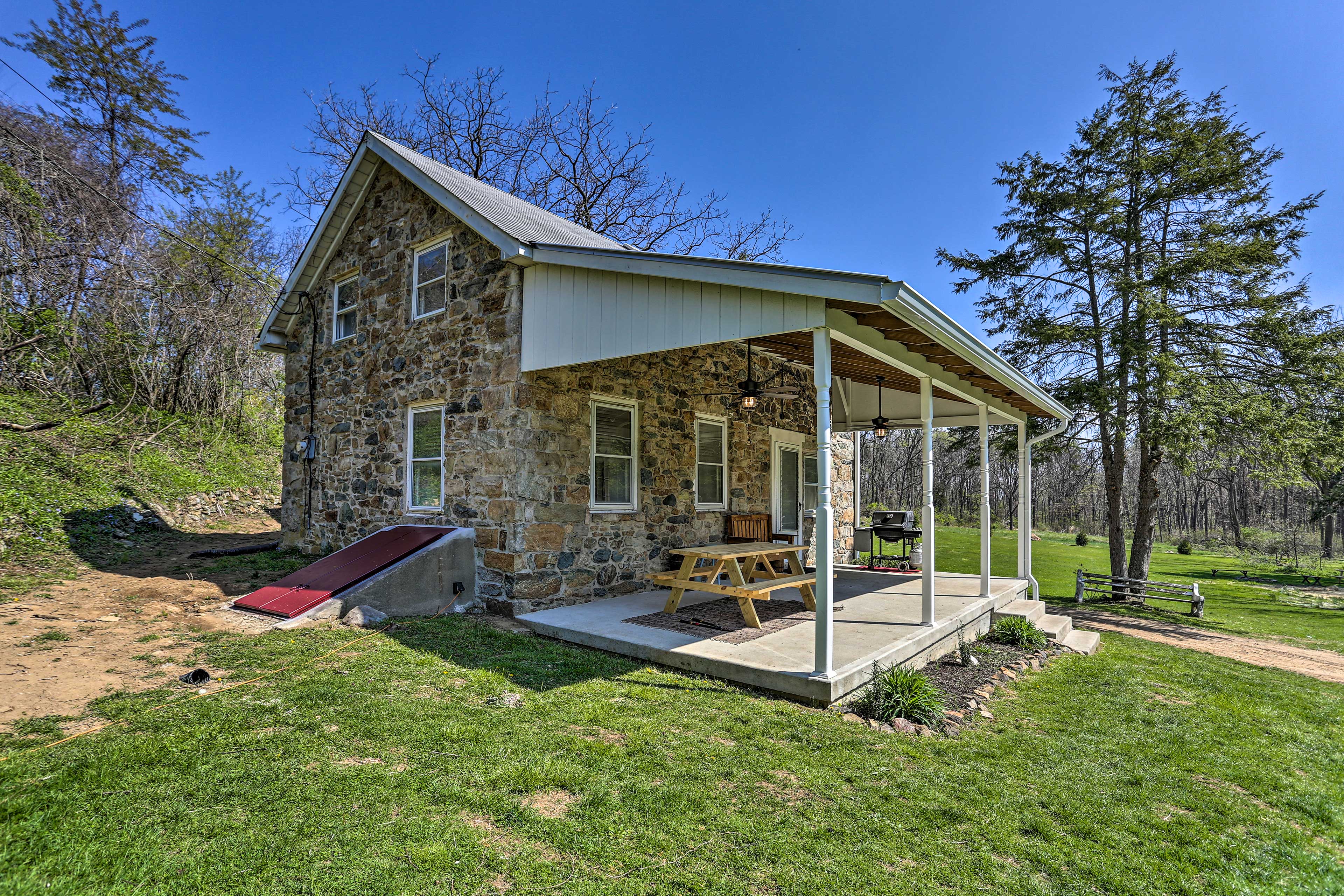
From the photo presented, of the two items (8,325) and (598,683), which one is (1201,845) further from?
(8,325)

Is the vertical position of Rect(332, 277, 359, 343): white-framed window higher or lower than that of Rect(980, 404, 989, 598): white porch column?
higher

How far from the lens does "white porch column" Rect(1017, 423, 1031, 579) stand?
8.79m

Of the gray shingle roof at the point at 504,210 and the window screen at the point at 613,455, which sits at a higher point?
the gray shingle roof at the point at 504,210

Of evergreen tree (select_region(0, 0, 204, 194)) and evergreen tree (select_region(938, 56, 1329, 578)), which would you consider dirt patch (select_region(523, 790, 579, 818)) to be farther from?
evergreen tree (select_region(0, 0, 204, 194))

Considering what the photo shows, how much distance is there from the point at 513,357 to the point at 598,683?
3.53 metres

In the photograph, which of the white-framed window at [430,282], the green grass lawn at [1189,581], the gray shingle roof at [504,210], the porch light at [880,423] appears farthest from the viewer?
the green grass lawn at [1189,581]

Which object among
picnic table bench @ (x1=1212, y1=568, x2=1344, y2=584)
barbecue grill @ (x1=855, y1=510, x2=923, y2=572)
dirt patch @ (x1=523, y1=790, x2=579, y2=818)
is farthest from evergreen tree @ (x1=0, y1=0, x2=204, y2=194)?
picnic table bench @ (x1=1212, y1=568, x2=1344, y2=584)

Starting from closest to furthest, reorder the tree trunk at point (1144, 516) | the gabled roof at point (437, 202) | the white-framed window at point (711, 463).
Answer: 1. the gabled roof at point (437, 202)
2. the white-framed window at point (711, 463)
3. the tree trunk at point (1144, 516)

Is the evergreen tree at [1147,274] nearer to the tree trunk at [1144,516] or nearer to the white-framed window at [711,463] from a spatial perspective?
the tree trunk at [1144,516]

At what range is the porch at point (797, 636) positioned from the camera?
445 cm

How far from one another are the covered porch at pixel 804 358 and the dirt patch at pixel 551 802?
1.93 meters

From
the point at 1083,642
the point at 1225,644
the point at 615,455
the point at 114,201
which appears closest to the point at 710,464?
the point at 615,455

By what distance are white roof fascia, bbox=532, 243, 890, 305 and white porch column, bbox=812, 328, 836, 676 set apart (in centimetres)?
32

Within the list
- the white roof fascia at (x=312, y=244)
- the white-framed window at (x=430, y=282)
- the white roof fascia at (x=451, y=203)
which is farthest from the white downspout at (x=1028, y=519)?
the white roof fascia at (x=312, y=244)
